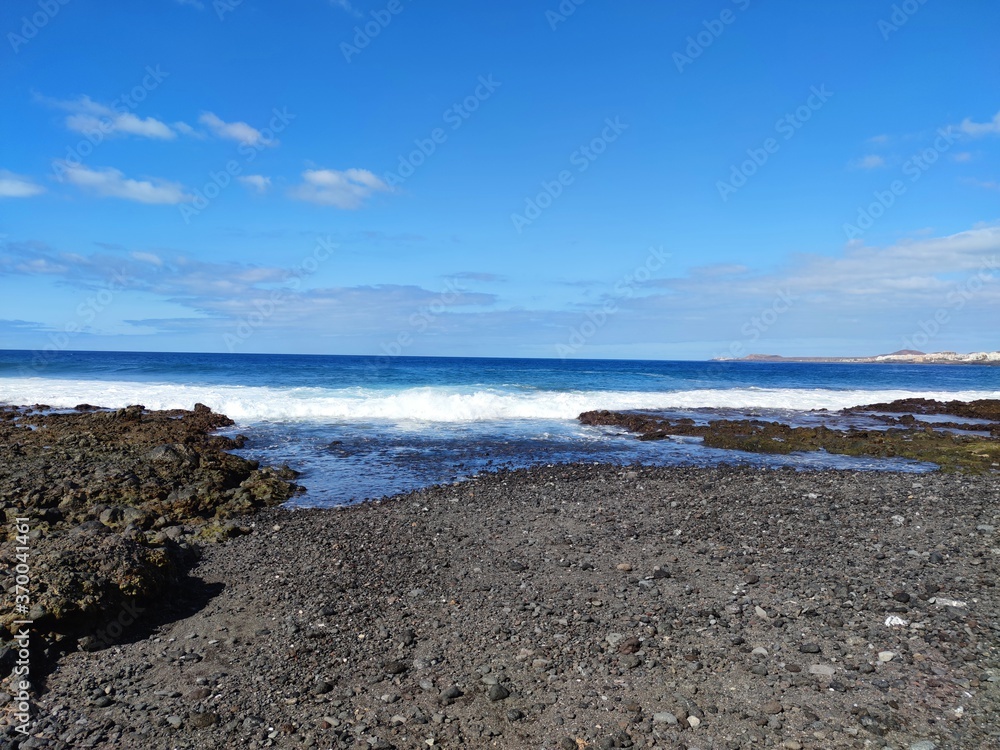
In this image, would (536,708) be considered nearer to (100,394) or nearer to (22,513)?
(22,513)

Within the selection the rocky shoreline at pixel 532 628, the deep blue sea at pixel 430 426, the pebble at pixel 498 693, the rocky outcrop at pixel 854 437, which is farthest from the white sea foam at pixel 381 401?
the pebble at pixel 498 693

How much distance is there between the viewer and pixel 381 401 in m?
27.2

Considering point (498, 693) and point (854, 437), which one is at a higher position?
point (854, 437)

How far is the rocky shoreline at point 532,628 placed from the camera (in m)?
4.36

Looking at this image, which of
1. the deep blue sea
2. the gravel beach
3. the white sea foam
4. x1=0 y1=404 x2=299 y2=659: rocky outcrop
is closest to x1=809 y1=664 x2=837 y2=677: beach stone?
the gravel beach

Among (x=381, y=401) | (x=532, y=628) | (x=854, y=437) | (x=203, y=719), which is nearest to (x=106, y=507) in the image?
(x=203, y=719)

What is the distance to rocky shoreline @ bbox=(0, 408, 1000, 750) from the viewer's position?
14.3ft

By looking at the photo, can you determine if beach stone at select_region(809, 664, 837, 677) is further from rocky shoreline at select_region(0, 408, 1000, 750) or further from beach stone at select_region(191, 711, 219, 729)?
beach stone at select_region(191, 711, 219, 729)

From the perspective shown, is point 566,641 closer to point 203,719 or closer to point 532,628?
point 532,628

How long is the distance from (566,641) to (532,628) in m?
0.39

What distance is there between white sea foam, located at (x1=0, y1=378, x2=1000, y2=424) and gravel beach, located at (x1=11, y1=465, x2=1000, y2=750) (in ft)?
53.7

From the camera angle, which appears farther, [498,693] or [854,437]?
[854,437]

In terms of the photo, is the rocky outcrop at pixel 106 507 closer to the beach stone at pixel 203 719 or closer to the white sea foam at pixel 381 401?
the beach stone at pixel 203 719

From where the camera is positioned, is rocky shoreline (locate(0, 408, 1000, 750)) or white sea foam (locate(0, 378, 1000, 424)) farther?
white sea foam (locate(0, 378, 1000, 424))
